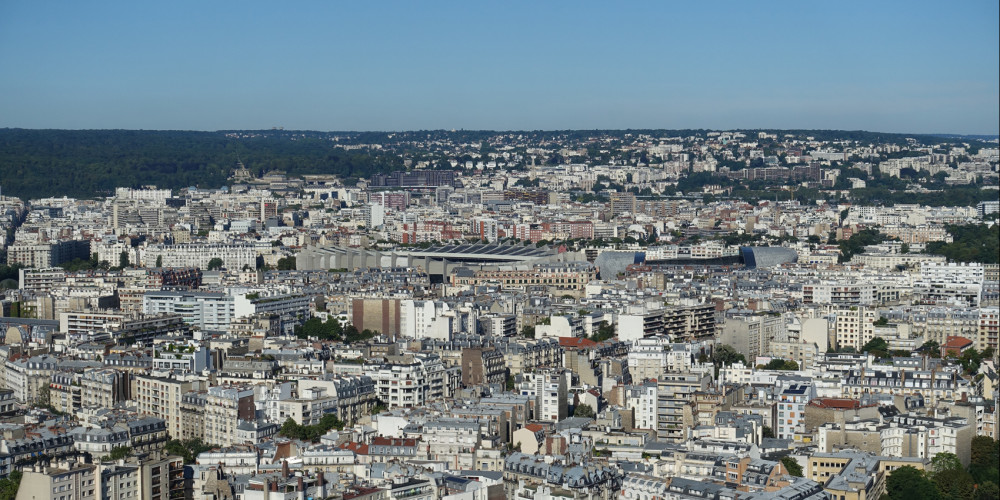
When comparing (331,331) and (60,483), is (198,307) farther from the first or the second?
(60,483)

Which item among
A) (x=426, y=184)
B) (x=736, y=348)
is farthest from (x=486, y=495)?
(x=426, y=184)

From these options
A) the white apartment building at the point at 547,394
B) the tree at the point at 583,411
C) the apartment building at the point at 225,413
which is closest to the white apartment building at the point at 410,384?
the white apartment building at the point at 547,394

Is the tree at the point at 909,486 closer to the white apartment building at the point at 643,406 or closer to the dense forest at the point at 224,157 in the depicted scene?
the white apartment building at the point at 643,406

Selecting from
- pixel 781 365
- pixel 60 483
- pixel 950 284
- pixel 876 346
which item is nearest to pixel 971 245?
pixel 950 284

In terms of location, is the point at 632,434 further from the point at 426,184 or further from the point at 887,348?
the point at 426,184

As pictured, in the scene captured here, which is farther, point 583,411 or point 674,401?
point 583,411

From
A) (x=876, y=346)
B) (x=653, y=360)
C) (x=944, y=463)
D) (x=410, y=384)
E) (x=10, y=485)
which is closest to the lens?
(x=10, y=485)

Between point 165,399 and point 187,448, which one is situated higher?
point 165,399

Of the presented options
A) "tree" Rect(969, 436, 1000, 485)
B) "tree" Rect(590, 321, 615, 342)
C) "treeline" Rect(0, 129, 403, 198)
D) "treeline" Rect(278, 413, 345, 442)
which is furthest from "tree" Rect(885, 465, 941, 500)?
"treeline" Rect(0, 129, 403, 198)
